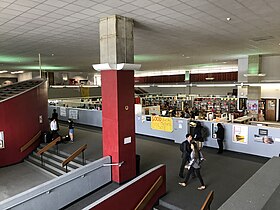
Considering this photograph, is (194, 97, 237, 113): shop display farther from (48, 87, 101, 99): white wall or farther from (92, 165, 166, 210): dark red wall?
(92, 165, 166, 210): dark red wall

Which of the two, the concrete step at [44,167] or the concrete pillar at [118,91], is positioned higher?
the concrete pillar at [118,91]

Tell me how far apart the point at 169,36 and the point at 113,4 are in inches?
159

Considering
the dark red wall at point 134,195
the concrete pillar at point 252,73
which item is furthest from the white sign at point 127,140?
the concrete pillar at point 252,73

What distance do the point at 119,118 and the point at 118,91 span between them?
2.65 ft

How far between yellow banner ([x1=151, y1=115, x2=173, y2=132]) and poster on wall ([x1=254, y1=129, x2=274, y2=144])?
3.91m

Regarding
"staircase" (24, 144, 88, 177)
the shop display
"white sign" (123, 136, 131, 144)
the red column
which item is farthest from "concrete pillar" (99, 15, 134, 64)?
the shop display

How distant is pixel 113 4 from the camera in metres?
5.50

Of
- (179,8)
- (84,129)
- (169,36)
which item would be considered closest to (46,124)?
(84,129)

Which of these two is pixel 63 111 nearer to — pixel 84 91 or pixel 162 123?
pixel 84 91

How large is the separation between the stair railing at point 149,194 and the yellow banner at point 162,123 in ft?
17.6

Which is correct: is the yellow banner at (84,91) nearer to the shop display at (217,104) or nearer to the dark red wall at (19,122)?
the shop display at (217,104)

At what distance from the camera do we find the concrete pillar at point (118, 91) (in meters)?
6.55

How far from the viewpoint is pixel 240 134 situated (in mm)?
9312

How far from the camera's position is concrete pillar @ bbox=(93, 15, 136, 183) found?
6551mm
